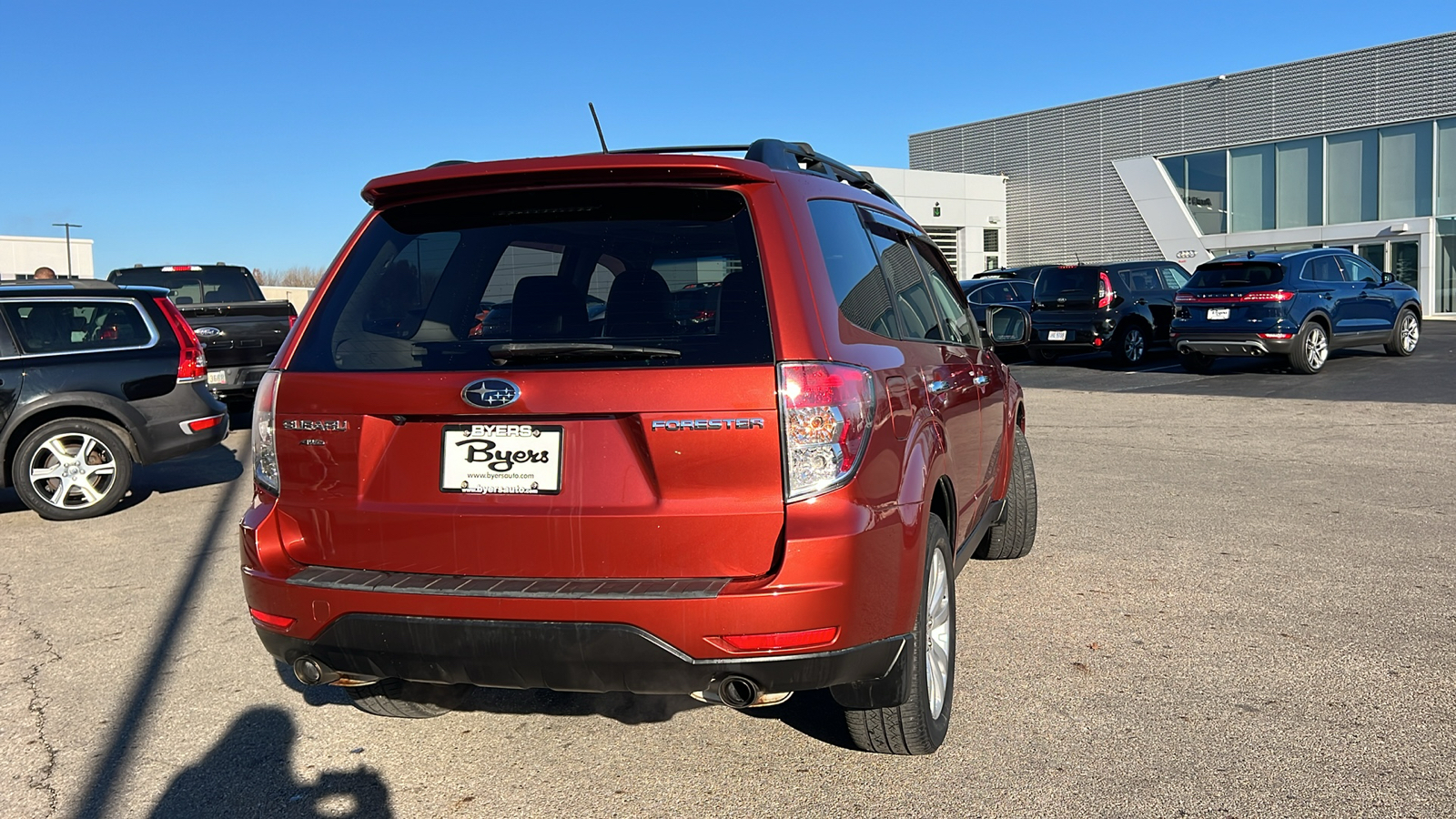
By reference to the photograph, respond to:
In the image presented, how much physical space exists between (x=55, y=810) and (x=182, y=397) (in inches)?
225

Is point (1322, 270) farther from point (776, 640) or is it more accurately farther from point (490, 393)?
point (490, 393)

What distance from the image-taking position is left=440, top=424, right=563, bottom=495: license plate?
113 inches

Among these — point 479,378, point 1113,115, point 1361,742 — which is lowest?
point 1361,742

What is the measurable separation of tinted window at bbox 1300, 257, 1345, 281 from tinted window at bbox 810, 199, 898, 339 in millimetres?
15047

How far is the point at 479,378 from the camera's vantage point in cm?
291

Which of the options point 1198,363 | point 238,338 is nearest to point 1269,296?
point 1198,363

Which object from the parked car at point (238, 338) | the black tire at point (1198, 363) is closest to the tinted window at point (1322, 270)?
the black tire at point (1198, 363)

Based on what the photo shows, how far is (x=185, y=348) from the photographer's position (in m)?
8.49

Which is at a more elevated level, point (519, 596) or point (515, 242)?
point (515, 242)

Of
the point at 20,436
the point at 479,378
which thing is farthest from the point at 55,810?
the point at 20,436

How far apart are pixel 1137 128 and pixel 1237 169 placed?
155 inches

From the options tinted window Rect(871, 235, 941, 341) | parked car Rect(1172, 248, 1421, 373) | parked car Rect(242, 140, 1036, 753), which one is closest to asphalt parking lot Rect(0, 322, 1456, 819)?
parked car Rect(242, 140, 1036, 753)

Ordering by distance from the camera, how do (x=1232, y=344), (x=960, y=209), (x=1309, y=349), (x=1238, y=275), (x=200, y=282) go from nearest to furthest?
1. (x=200, y=282)
2. (x=1309, y=349)
3. (x=1232, y=344)
4. (x=1238, y=275)
5. (x=960, y=209)

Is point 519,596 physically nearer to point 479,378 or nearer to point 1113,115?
point 479,378
